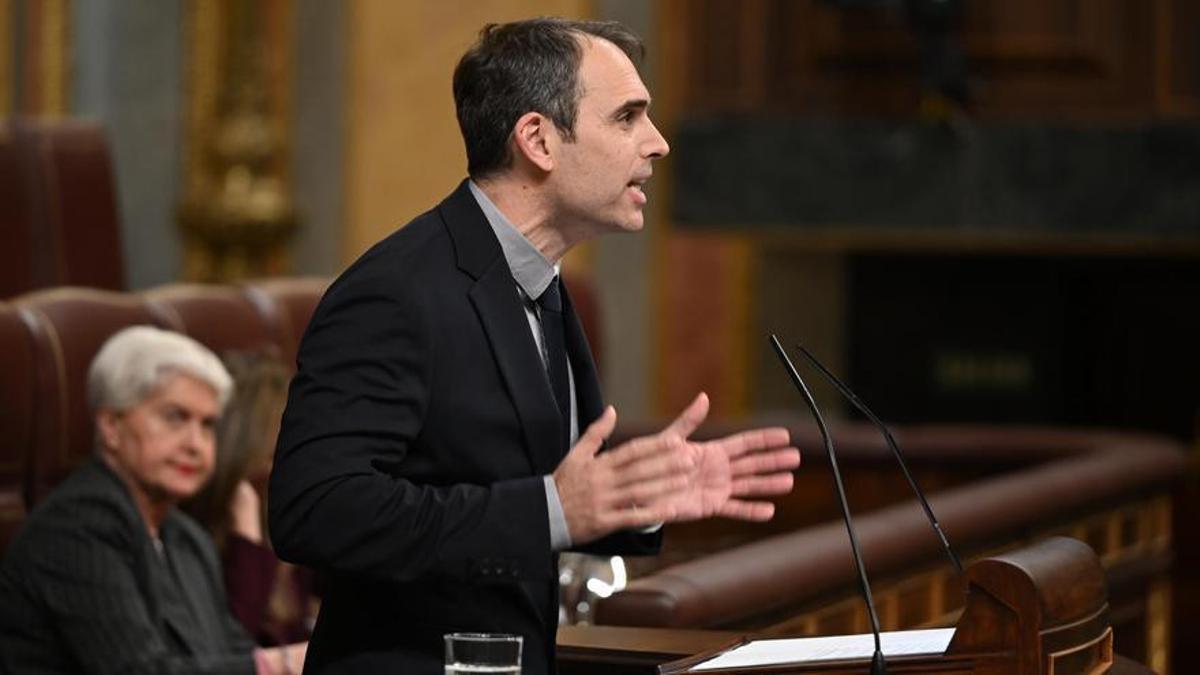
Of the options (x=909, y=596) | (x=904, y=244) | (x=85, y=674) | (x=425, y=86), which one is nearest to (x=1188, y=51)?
(x=904, y=244)

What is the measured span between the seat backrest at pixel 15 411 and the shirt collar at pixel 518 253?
2.04 metres

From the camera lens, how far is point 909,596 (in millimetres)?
4027

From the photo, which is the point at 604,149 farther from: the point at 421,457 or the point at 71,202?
the point at 71,202

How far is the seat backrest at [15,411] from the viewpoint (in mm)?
4035

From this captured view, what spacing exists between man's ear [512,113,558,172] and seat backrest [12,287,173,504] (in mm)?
2179

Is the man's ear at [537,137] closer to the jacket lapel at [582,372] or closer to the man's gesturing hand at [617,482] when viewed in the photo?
the jacket lapel at [582,372]

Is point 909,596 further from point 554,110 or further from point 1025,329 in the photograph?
point 1025,329

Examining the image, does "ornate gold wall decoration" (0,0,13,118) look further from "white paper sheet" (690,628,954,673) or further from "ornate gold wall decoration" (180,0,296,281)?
"white paper sheet" (690,628,954,673)

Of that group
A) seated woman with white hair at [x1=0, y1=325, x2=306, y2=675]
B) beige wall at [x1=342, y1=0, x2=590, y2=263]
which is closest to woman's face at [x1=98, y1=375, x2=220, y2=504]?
seated woman with white hair at [x1=0, y1=325, x2=306, y2=675]

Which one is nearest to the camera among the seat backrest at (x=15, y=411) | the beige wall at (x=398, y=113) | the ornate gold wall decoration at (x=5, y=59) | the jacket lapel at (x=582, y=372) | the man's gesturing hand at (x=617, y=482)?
the man's gesturing hand at (x=617, y=482)

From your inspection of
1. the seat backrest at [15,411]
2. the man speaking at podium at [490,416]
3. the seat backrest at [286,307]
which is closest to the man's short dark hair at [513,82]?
the man speaking at podium at [490,416]

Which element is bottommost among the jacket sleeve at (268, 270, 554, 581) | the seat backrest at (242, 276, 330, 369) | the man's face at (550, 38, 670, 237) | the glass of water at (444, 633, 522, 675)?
the seat backrest at (242, 276, 330, 369)

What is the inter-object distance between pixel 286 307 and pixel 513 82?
3.01m

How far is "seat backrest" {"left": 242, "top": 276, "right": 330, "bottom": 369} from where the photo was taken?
497 cm
